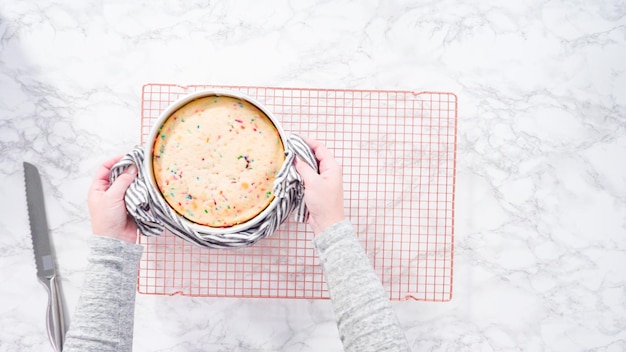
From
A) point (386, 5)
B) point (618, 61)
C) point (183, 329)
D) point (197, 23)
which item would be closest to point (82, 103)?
point (197, 23)

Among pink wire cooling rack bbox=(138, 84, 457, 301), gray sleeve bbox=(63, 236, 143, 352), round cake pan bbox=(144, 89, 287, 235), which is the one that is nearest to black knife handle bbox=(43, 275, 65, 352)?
pink wire cooling rack bbox=(138, 84, 457, 301)

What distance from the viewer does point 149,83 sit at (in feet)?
3.41

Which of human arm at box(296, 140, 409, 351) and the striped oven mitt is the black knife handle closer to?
the striped oven mitt

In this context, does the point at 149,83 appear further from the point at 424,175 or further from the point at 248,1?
the point at 424,175

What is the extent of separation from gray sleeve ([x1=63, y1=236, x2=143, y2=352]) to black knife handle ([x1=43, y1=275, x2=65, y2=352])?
268 millimetres

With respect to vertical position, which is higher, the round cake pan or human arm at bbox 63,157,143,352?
the round cake pan

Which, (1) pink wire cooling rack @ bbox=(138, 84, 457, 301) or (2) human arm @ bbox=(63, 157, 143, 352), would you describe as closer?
(2) human arm @ bbox=(63, 157, 143, 352)

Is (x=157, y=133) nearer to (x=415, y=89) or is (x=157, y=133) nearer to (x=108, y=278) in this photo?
(x=108, y=278)

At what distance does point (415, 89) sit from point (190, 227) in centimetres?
51

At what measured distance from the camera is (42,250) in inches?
40.6

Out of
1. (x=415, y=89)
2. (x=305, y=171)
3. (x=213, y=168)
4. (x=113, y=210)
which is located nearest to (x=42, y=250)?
(x=113, y=210)

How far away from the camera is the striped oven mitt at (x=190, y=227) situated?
0.82 meters

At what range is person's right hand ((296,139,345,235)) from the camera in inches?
32.7

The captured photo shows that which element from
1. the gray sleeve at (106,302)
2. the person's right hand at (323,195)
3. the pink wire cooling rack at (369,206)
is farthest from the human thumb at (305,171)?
the gray sleeve at (106,302)
